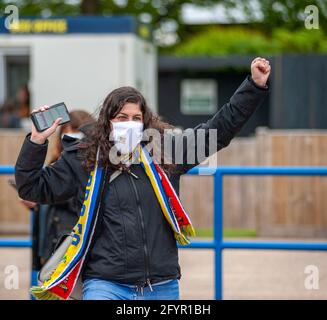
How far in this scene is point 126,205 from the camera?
416cm

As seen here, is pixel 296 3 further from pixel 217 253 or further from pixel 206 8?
pixel 217 253

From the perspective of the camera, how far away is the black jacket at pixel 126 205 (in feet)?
13.5

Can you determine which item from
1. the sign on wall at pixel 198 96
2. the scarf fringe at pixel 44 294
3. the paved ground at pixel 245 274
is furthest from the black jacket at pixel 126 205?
the sign on wall at pixel 198 96

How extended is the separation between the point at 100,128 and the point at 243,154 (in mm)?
7534

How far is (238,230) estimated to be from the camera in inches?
456

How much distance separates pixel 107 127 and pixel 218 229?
222 centimetres

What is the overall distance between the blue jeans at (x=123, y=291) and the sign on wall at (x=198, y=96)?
1243 cm

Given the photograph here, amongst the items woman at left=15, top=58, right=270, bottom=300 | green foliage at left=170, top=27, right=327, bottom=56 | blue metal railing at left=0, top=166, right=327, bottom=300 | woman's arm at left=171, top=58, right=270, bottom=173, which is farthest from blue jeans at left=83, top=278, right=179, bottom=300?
green foliage at left=170, top=27, right=327, bottom=56

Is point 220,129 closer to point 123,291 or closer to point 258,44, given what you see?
point 123,291

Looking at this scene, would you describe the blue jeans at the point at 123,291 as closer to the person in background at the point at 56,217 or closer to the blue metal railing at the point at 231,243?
the person in background at the point at 56,217

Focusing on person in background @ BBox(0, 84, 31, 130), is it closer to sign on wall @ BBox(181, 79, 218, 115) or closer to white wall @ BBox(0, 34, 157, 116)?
white wall @ BBox(0, 34, 157, 116)

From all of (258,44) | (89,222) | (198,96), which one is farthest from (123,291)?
(258,44)
